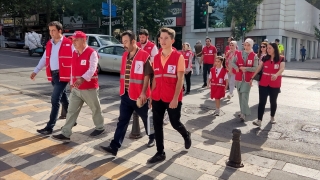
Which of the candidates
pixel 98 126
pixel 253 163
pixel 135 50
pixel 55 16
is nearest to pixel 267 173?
pixel 253 163

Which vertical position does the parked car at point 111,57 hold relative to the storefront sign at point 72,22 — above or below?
below

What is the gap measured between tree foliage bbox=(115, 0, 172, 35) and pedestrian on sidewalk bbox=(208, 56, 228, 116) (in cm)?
1696

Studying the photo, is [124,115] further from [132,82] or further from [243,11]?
[243,11]

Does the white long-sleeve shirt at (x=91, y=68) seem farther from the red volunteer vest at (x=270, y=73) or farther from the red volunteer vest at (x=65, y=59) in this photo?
the red volunteer vest at (x=270, y=73)

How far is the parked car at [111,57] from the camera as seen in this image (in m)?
13.6

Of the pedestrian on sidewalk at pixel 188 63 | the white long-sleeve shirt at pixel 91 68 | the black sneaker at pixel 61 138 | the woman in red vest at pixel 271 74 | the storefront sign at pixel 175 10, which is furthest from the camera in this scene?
the storefront sign at pixel 175 10

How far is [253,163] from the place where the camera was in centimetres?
441

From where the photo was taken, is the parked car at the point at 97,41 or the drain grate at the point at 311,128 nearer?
the drain grate at the point at 311,128

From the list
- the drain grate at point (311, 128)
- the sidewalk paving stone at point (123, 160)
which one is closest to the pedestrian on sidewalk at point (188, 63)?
the sidewalk paving stone at point (123, 160)

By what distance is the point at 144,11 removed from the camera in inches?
949

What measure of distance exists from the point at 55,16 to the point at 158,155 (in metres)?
34.8

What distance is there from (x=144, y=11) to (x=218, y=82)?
17.9 meters

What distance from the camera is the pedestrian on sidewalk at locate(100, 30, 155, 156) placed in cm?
438

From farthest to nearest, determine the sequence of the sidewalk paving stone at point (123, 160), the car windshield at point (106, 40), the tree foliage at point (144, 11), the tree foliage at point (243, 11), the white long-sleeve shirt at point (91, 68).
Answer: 1. the tree foliage at point (144, 11)
2. the tree foliage at point (243, 11)
3. the car windshield at point (106, 40)
4. the white long-sleeve shirt at point (91, 68)
5. the sidewalk paving stone at point (123, 160)
